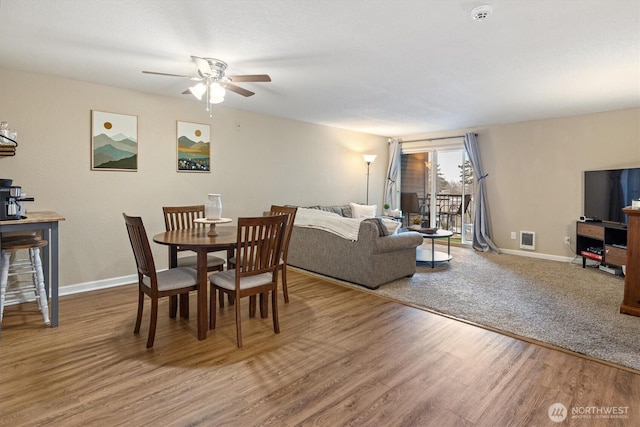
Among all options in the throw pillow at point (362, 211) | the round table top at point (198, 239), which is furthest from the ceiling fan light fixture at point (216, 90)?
the throw pillow at point (362, 211)

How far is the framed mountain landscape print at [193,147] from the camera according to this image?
14.1ft

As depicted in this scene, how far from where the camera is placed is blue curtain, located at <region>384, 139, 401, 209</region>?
7309 mm

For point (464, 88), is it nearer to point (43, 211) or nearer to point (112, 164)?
point (112, 164)

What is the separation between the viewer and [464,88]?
3.73 meters

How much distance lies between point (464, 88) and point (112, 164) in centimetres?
404

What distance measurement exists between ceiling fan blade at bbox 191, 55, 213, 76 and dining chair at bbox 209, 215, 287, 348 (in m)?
1.38

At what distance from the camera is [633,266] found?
2.90 metres

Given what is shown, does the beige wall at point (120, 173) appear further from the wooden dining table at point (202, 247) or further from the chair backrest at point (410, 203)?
the chair backrest at point (410, 203)

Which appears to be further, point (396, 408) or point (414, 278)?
point (414, 278)

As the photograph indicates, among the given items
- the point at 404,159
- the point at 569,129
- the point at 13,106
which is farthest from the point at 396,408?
the point at 404,159

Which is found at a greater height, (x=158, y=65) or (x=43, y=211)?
(x=158, y=65)

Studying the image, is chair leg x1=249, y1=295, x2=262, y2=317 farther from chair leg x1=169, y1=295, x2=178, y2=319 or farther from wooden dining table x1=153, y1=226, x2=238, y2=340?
chair leg x1=169, y1=295, x2=178, y2=319

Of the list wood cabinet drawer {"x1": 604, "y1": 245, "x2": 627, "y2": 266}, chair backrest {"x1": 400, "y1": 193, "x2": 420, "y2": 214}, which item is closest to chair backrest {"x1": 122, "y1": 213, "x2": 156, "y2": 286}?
wood cabinet drawer {"x1": 604, "y1": 245, "x2": 627, "y2": 266}

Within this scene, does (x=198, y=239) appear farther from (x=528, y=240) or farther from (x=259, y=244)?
(x=528, y=240)
